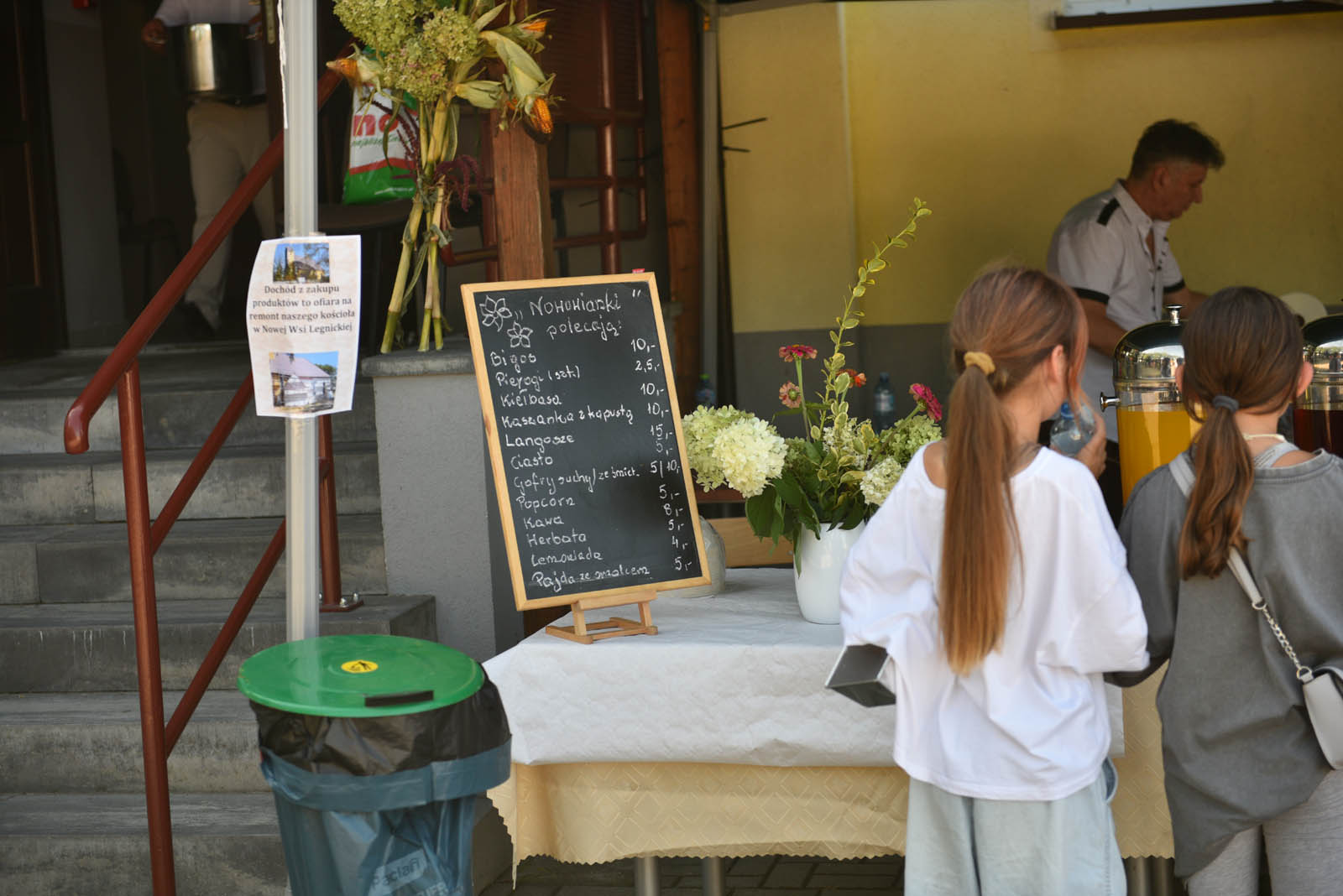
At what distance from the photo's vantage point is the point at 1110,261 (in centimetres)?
501

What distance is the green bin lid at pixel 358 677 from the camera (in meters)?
2.12

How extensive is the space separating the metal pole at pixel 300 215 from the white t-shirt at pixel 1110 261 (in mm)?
3273

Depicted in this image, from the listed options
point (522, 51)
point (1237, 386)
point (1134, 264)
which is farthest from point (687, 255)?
point (1237, 386)

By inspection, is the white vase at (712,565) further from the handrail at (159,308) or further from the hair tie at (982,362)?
the handrail at (159,308)

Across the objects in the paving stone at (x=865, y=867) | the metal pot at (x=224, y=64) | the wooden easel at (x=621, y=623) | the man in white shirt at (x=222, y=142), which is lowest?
the paving stone at (x=865, y=867)

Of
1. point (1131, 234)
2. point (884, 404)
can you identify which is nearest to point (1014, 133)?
point (884, 404)

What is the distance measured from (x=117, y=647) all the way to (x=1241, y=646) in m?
3.04

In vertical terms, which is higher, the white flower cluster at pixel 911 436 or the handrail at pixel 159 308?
the handrail at pixel 159 308

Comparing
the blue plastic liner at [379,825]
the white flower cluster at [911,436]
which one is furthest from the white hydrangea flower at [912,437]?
the blue plastic liner at [379,825]

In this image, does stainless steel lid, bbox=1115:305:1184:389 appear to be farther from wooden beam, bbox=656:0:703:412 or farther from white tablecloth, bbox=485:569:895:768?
wooden beam, bbox=656:0:703:412

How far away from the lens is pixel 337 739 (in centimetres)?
210

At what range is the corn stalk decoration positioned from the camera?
3426 millimetres

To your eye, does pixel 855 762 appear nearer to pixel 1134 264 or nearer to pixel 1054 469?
pixel 1054 469

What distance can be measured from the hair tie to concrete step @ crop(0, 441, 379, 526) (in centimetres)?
278
